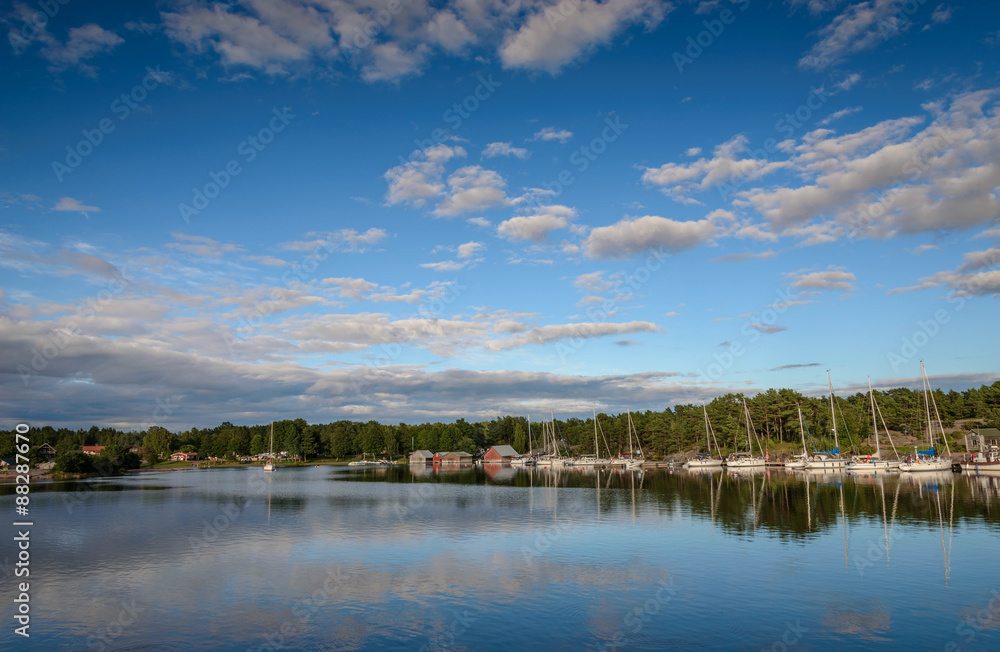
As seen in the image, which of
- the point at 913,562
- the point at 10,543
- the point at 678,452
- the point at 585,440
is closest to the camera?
the point at 913,562

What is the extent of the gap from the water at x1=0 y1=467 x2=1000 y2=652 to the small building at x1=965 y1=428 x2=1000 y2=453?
77501 millimetres

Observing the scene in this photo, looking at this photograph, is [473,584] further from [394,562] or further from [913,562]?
[913,562]

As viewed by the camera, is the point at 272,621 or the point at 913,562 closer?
the point at 272,621

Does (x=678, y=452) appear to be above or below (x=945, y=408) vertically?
below

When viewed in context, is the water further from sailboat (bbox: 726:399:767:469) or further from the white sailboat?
the white sailboat

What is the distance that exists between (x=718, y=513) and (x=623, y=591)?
29965 mm

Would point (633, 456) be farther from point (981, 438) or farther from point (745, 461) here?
point (981, 438)

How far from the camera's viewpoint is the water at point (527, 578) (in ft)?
74.6

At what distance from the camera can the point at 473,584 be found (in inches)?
1188

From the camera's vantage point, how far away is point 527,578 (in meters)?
31.3

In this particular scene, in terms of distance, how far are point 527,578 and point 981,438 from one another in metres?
126

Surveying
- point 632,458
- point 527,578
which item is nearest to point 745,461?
point 632,458

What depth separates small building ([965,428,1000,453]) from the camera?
117887mm

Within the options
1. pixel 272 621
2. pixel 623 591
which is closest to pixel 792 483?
pixel 623 591
